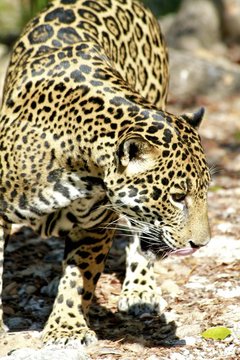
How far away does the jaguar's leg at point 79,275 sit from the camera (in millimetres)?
7027

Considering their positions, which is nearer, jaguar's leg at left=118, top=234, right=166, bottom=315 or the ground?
the ground

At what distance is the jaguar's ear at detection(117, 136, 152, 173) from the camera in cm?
571

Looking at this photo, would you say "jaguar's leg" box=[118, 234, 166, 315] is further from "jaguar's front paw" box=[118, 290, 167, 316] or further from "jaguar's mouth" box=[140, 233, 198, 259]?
"jaguar's mouth" box=[140, 233, 198, 259]

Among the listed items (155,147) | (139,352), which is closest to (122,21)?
(155,147)

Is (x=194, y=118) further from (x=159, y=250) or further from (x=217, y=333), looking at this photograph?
(x=217, y=333)

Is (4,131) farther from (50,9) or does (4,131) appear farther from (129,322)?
(129,322)

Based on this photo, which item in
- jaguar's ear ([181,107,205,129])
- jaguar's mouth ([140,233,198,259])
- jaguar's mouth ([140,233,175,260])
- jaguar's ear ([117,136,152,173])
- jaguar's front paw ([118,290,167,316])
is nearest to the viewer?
jaguar's ear ([117,136,152,173])

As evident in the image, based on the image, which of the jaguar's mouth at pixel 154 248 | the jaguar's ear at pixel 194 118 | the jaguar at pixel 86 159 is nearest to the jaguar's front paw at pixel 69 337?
the jaguar at pixel 86 159

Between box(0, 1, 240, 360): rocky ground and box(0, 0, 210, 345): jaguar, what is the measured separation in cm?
24

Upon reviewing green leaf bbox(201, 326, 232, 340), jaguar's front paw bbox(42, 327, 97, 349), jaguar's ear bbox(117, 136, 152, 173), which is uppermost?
jaguar's ear bbox(117, 136, 152, 173)

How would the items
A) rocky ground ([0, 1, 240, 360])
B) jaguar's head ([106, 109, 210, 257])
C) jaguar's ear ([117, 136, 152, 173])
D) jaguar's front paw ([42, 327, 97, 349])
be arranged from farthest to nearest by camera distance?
jaguar's front paw ([42, 327, 97, 349]) → rocky ground ([0, 1, 240, 360]) → jaguar's head ([106, 109, 210, 257]) → jaguar's ear ([117, 136, 152, 173])

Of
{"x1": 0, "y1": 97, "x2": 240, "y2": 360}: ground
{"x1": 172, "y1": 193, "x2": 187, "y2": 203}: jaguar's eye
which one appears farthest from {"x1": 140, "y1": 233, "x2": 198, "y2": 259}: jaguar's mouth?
{"x1": 0, "y1": 97, "x2": 240, "y2": 360}: ground

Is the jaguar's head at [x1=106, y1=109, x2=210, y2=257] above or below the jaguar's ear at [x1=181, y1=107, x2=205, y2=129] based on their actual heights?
below

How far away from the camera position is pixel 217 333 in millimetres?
6586
